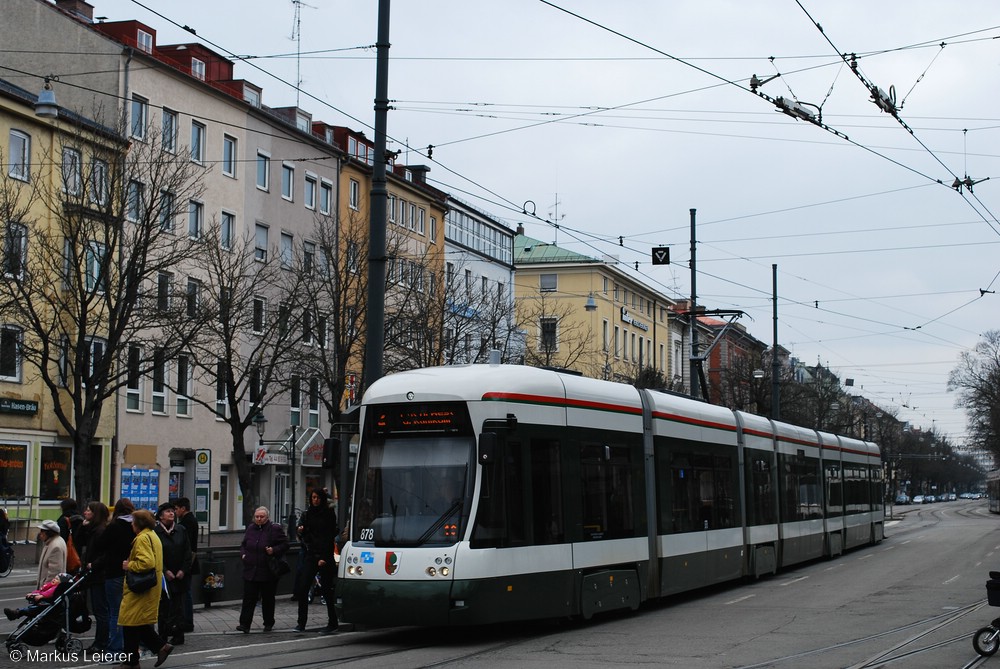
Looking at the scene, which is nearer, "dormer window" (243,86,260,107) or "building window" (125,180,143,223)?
"building window" (125,180,143,223)

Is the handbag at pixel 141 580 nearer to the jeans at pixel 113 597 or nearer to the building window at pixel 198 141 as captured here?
the jeans at pixel 113 597

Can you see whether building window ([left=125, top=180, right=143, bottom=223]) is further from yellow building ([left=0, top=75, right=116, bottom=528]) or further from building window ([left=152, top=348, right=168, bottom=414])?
building window ([left=152, top=348, right=168, bottom=414])

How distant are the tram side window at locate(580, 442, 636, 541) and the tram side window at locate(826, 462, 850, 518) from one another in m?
15.1

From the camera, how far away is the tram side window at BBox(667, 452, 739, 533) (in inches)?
773

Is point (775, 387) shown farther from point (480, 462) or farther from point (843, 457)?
point (480, 462)

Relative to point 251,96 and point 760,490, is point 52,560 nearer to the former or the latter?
point 760,490

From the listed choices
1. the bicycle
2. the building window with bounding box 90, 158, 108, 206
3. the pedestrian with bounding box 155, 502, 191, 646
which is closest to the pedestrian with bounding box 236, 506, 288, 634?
the pedestrian with bounding box 155, 502, 191, 646

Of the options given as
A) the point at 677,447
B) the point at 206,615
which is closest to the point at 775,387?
the point at 677,447

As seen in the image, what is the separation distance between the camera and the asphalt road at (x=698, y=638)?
1292 cm

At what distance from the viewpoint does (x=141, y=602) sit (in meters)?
11.7

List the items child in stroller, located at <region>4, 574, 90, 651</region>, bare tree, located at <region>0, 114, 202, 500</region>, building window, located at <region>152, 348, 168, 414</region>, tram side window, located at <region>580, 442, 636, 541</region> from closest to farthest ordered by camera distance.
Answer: child in stroller, located at <region>4, 574, 90, 651</region> → tram side window, located at <region>580, 442, 636, 541</region> → bare tree, located at <region>0, 114, 202, 500</region> → building window, located at <region>152, 348, 168, 414</region>

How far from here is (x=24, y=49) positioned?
137 feet

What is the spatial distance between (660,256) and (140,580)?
28886 millimetres

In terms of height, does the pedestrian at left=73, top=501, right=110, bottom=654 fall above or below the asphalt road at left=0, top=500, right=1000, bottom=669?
above
